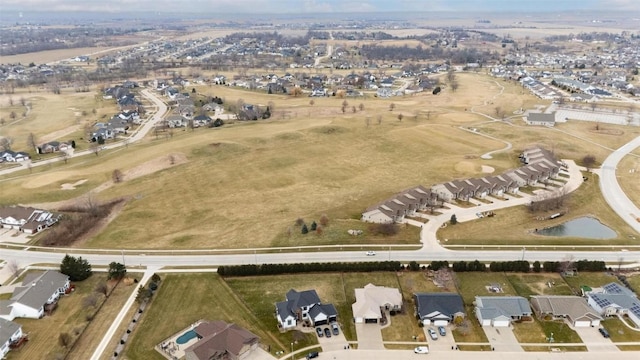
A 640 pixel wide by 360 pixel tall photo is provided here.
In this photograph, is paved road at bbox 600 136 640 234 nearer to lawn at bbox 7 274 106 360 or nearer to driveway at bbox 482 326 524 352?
driveway at bbox 482 326 524 352

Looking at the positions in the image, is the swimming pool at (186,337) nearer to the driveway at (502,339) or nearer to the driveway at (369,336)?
the driveway at (369,336)

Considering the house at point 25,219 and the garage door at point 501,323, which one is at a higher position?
the house at point 25,219

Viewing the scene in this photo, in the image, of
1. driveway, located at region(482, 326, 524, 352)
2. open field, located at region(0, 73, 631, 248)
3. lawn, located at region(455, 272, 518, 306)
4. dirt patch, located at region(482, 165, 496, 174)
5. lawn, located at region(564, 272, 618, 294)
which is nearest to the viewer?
driveway, located at region(482, 326, 524, 352)

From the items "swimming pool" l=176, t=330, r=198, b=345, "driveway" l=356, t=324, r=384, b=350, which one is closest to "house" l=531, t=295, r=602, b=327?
"driveway" l=356, t=324, r=384, b=350

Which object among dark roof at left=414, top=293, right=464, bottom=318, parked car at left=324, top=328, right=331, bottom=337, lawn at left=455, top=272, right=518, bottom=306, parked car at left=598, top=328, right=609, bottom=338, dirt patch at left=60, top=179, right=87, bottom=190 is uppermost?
dark roof at left=414, top=293, right=464, bottom=318

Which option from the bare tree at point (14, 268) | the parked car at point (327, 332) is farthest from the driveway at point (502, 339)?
the bare tree at point (14, 268)

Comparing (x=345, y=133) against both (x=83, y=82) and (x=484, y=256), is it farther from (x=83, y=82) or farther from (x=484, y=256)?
(x=83, y=82)

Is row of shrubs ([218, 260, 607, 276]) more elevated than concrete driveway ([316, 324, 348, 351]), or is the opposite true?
row of shrubs ([218, 260, 607, 276])
